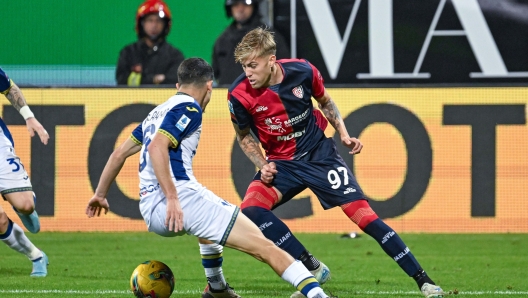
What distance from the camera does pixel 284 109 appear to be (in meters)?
7.86

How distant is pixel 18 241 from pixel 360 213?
3.47 metres

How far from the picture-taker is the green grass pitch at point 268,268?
7.99 m

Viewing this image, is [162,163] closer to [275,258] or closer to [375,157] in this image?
[275,258]

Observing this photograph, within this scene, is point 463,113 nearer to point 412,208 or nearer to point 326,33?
point 412,208

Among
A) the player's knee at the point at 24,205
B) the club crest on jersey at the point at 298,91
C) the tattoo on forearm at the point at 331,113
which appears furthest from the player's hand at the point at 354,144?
the player's knee at the point at 24,205

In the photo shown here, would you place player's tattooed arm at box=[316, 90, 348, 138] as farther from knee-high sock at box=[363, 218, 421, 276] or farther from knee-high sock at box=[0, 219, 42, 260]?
knee-high sock at box=[0, 219, 42, 260]

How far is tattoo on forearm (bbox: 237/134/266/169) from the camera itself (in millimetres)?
7887

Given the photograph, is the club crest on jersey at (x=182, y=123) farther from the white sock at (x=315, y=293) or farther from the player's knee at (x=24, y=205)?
the player's knee at (x=24, y=205)

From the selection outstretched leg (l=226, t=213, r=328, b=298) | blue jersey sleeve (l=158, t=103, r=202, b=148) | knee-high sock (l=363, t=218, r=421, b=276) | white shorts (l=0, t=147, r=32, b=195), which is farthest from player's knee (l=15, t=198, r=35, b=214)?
knee-high sock (l=363, t=218, r=421, b=276)

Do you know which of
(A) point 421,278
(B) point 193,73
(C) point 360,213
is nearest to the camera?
(B) point 193,73

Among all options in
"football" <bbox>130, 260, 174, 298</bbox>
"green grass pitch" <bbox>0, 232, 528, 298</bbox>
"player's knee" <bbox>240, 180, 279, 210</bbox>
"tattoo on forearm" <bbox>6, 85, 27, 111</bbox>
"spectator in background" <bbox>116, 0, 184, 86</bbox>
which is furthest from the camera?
"spectator in background" <bbox>116, 0, 184, 86</bbox>

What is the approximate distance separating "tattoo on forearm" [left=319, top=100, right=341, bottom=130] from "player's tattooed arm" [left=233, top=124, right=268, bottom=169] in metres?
0.69

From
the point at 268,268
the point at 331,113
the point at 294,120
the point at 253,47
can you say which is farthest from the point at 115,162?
the point at 268,268

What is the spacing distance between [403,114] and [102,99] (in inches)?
164
